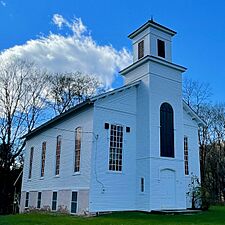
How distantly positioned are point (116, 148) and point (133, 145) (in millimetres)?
1228

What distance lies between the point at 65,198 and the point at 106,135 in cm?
488

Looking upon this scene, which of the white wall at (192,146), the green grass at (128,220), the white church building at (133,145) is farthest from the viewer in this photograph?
the white wall at (192,146)

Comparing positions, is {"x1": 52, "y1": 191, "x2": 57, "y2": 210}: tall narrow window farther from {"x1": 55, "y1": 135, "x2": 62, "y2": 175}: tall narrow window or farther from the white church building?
{"x1": 55, "y1": 135, "x2": 62, "y2": 175}: tall narrow window

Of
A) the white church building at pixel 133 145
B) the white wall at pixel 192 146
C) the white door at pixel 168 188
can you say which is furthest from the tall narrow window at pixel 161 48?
the white door at pixel 168 188

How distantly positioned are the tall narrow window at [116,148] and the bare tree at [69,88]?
1898 cm

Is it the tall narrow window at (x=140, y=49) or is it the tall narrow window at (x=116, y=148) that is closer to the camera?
the tall narrow window at (x=116, y=148)

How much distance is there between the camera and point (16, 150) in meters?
33.9

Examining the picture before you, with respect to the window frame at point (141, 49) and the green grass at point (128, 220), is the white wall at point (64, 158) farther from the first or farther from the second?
the window frame at point (141, 49)

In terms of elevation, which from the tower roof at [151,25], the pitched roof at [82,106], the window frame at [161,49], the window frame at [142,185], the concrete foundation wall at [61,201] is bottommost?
the concrete foundation wall at [61,201]

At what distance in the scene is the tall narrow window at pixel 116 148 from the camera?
56.3ft

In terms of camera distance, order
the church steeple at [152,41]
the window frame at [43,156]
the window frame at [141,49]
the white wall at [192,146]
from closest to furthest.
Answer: the church steeple at [152,41], the window frame at [141,49], the white wall at [192,146], the window frame at [43,156]

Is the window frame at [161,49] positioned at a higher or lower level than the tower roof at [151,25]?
lower

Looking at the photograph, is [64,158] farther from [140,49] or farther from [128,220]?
[140,49]

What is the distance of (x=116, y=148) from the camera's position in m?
17.4
